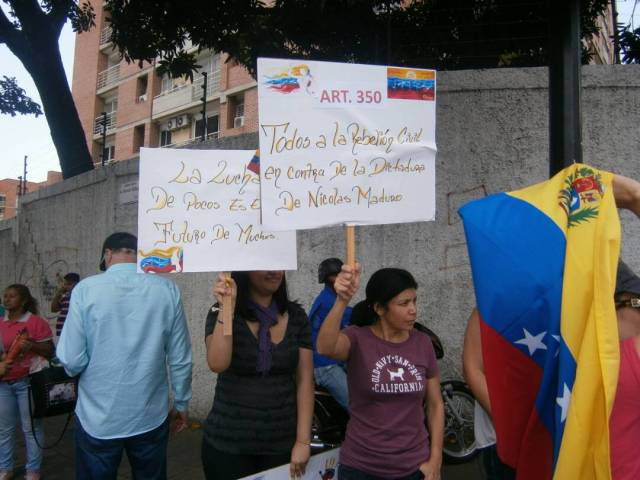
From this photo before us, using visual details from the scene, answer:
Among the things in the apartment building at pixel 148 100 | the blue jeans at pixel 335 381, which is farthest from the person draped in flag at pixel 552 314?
the apartment building at pixel 148 100

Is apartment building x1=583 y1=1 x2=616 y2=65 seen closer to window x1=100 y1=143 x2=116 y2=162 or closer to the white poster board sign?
the white poster board sign

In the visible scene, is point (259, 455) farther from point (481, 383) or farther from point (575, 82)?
point (575, 82)

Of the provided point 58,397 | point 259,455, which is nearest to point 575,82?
point 259,455

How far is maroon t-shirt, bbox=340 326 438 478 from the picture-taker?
7.93 ft

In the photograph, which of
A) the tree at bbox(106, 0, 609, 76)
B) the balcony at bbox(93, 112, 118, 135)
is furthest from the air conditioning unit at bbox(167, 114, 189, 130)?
the tree at bbox(106, 0, 609, 76)

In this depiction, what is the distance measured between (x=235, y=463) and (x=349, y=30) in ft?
15.7

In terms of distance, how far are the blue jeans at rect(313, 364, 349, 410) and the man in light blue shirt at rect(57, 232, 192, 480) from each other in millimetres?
1560

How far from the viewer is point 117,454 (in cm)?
288

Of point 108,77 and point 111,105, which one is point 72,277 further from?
point 111,105

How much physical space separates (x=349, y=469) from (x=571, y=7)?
95.6 inches

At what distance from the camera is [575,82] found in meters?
2.59

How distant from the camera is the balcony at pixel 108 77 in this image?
103ft

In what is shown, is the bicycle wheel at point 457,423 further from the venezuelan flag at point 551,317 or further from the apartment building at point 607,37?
the apartment building at point 607,37

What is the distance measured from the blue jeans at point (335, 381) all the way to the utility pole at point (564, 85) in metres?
2.39
